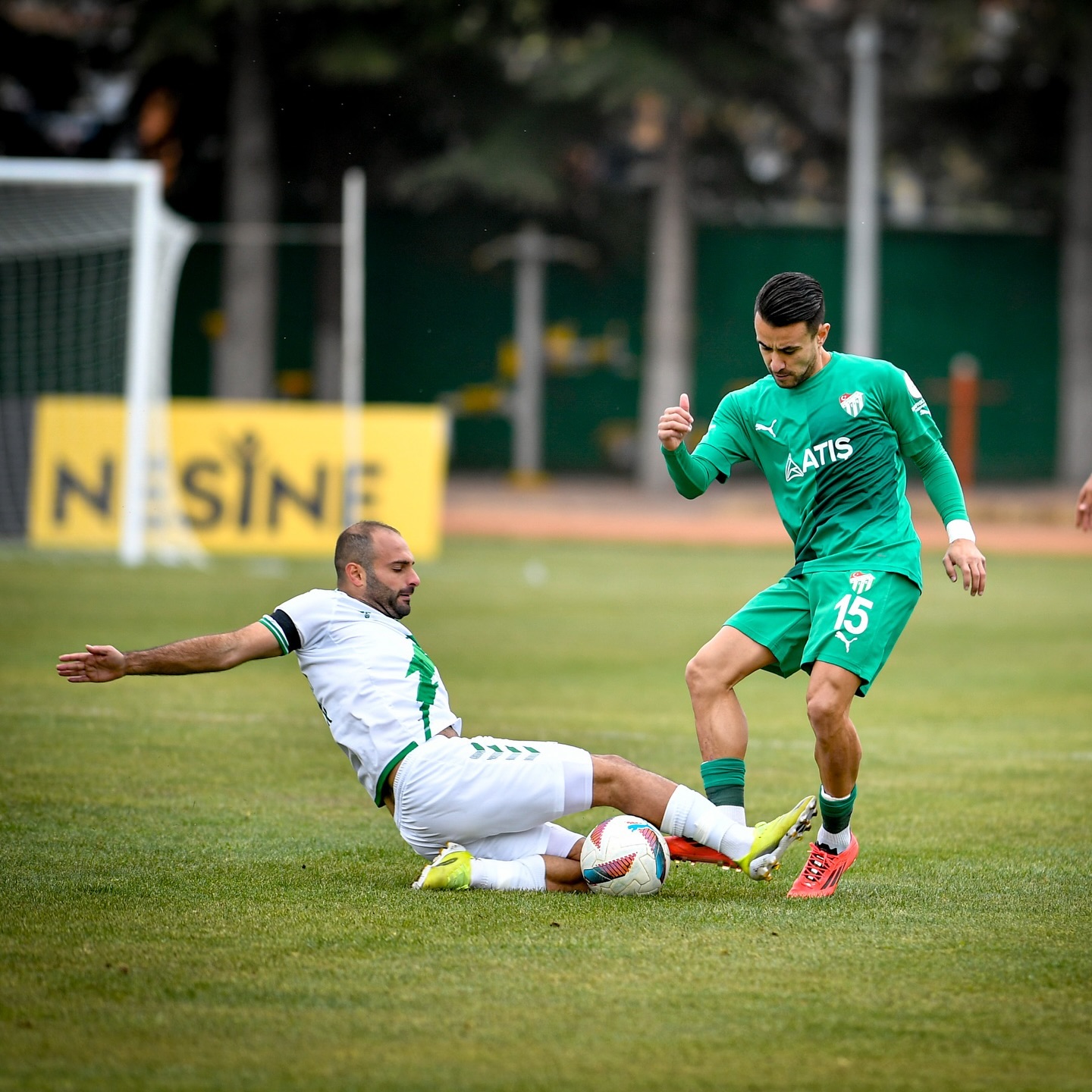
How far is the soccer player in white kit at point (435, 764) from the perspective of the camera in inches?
221

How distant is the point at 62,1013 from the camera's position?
4262 mm

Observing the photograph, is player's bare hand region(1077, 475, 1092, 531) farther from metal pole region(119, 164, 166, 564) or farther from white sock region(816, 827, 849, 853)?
metal pole region(119, 164, 166, 564)

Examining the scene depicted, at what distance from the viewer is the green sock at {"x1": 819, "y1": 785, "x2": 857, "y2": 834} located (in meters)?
5.86

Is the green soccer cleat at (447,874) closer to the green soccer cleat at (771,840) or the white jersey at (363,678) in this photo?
the white jersey at (363,678)

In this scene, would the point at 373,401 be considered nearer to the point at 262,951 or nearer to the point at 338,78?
the point at 338,78

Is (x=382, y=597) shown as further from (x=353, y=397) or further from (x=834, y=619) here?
(x=353, y=397)

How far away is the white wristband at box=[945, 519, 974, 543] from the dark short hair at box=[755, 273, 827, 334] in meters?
0.86

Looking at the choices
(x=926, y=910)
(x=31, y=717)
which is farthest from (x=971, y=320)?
(x=926, y=910)

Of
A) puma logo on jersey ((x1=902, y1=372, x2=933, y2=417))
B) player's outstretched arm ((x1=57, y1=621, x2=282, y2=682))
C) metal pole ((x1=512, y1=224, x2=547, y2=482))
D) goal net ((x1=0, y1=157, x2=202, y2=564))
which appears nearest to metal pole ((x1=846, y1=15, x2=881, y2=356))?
metal pole ((x1=512, y1=224, x2=547, y2=482))

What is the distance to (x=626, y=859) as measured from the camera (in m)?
5.63

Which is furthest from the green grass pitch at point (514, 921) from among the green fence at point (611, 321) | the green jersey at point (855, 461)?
the green fence at point (611, 321)

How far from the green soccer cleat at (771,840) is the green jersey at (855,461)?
904mm

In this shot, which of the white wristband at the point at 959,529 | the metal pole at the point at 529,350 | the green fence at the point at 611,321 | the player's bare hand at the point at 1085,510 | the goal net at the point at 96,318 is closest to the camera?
the white wristband at the point at 959,529

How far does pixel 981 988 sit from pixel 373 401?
92.6 feet
